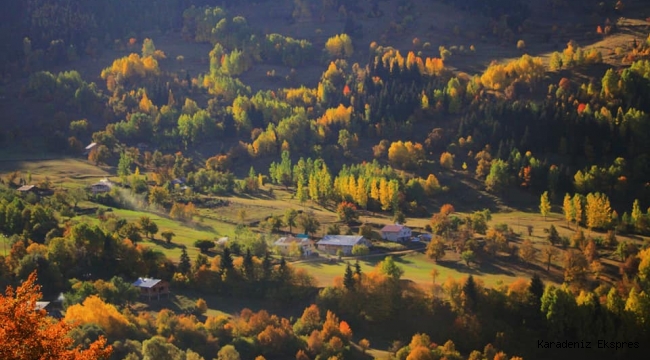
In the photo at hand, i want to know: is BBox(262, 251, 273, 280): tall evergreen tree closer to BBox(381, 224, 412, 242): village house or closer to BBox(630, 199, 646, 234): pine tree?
BBox(381, 224, 412, 242): village house

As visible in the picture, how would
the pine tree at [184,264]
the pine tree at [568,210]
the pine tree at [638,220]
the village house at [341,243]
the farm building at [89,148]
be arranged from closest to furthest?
the pine tree at [184,264], the village house at [341,243], the pine tree at [638,220], the pine tree at [568,210], the farm building at [89,148]

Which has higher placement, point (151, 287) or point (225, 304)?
point (151, 287)

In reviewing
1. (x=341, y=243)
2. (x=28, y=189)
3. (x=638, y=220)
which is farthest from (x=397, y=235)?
(x=28, y=189)

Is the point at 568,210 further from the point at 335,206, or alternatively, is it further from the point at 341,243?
the point at 335,206

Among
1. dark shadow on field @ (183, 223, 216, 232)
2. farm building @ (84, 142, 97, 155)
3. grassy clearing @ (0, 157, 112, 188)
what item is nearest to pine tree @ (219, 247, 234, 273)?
dark shadow on field @ (183, 223, 216, 232)

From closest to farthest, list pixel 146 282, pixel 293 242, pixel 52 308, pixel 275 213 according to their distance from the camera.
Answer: pixel 52 308, pixel 146 282, pixel 293 242, pixel 275 213

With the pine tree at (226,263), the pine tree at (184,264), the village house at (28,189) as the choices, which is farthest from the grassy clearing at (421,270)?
the village house at (28,189)

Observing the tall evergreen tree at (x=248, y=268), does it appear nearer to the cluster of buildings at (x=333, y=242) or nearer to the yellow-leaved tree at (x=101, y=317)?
the cluster of buildings at (x=333, y=242)
